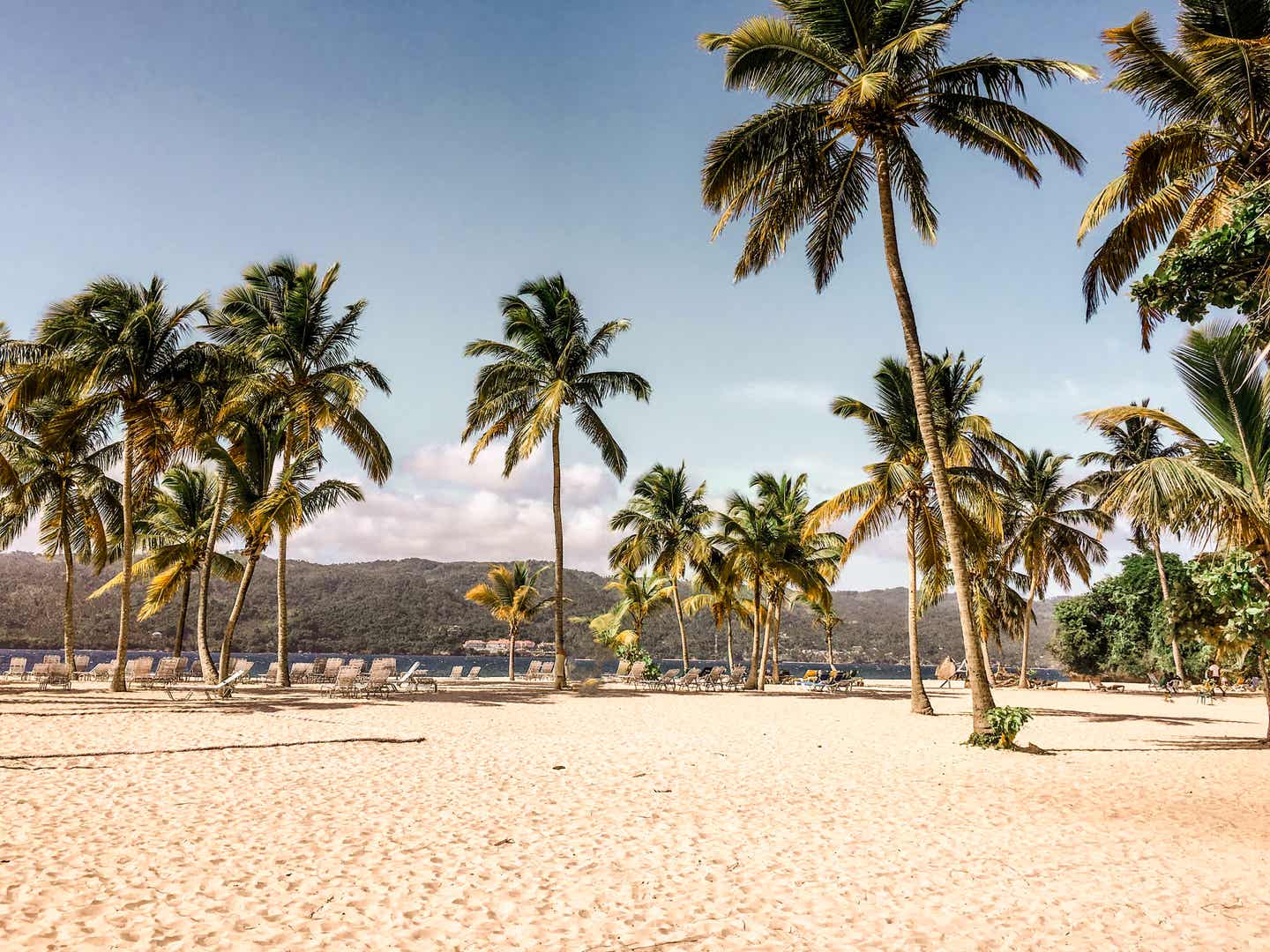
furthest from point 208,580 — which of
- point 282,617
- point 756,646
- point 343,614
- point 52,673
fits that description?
point 343,614

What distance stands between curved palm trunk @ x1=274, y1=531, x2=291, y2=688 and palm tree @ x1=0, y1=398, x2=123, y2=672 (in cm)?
574

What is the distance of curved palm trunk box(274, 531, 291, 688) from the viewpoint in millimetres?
21219

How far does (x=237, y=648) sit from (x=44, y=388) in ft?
412

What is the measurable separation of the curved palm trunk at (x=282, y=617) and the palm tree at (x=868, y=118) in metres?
15.2

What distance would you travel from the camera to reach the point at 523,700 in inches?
846

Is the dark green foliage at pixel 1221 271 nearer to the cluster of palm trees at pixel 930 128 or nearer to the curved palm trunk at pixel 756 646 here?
the cluster of palm trees at pixel 930 128

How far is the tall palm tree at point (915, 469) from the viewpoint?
17.9m

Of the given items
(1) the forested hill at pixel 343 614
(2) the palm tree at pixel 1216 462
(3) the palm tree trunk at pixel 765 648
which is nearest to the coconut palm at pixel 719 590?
(3) the palm tree trunk at pixel 765 648

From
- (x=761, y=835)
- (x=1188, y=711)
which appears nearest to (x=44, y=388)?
(x=761, y=835)

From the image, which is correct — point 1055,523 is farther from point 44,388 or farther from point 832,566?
point 44,388

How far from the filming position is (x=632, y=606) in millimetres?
37500

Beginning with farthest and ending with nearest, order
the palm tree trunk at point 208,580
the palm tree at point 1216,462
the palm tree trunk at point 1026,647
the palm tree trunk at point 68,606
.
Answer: the palm tree trunk at point 1026,647 → the palm tree trunk at point 68,606 → the palm tree trunk at point 208,580 → the palm tree at point 1216,462

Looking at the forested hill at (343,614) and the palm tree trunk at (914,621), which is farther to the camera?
the forested hill at (343,614)

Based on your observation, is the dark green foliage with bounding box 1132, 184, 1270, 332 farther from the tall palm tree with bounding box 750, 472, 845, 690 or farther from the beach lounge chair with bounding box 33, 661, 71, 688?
the beach lounge chair with bounding box 33, 661, 71, 688
